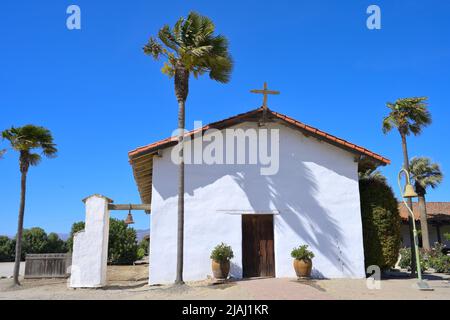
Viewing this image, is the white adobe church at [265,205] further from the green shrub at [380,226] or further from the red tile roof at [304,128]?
the green shrub at [380,226]

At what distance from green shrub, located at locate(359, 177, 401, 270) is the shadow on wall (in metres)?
1.16

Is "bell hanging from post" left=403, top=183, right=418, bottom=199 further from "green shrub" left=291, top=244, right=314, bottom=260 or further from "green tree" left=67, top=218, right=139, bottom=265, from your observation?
"green tree" left=67, top=218, right=139, bottom=265

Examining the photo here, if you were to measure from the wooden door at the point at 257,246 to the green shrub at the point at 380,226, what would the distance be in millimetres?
3803

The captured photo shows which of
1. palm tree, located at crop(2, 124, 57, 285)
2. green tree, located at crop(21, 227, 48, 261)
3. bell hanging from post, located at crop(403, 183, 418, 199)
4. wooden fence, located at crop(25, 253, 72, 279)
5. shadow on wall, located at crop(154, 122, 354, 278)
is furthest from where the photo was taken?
green tree, located at crop(21, 227, 48, 261)

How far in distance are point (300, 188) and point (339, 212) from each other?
175cm

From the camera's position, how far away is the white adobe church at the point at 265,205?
14.1m

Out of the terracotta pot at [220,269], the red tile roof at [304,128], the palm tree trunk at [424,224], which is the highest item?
the red tile roof at [304,128]

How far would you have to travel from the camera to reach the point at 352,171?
49.5ft

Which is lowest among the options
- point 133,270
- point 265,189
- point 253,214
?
point 133,270

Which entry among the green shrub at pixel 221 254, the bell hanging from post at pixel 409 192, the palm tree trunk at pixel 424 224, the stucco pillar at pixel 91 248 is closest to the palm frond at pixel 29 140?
the stucco pillar at pixel 91 248

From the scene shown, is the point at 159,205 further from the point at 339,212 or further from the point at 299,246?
the point at 339,212

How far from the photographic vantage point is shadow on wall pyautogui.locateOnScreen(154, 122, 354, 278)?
14.5 m

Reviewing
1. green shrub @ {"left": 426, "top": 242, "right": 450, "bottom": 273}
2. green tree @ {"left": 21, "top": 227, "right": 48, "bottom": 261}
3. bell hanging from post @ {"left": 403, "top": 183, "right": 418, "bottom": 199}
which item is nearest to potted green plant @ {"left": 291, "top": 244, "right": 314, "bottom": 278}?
bell hanging from post @ {"left": 403, "top": 183, "right": 418, "bottom": 199}
